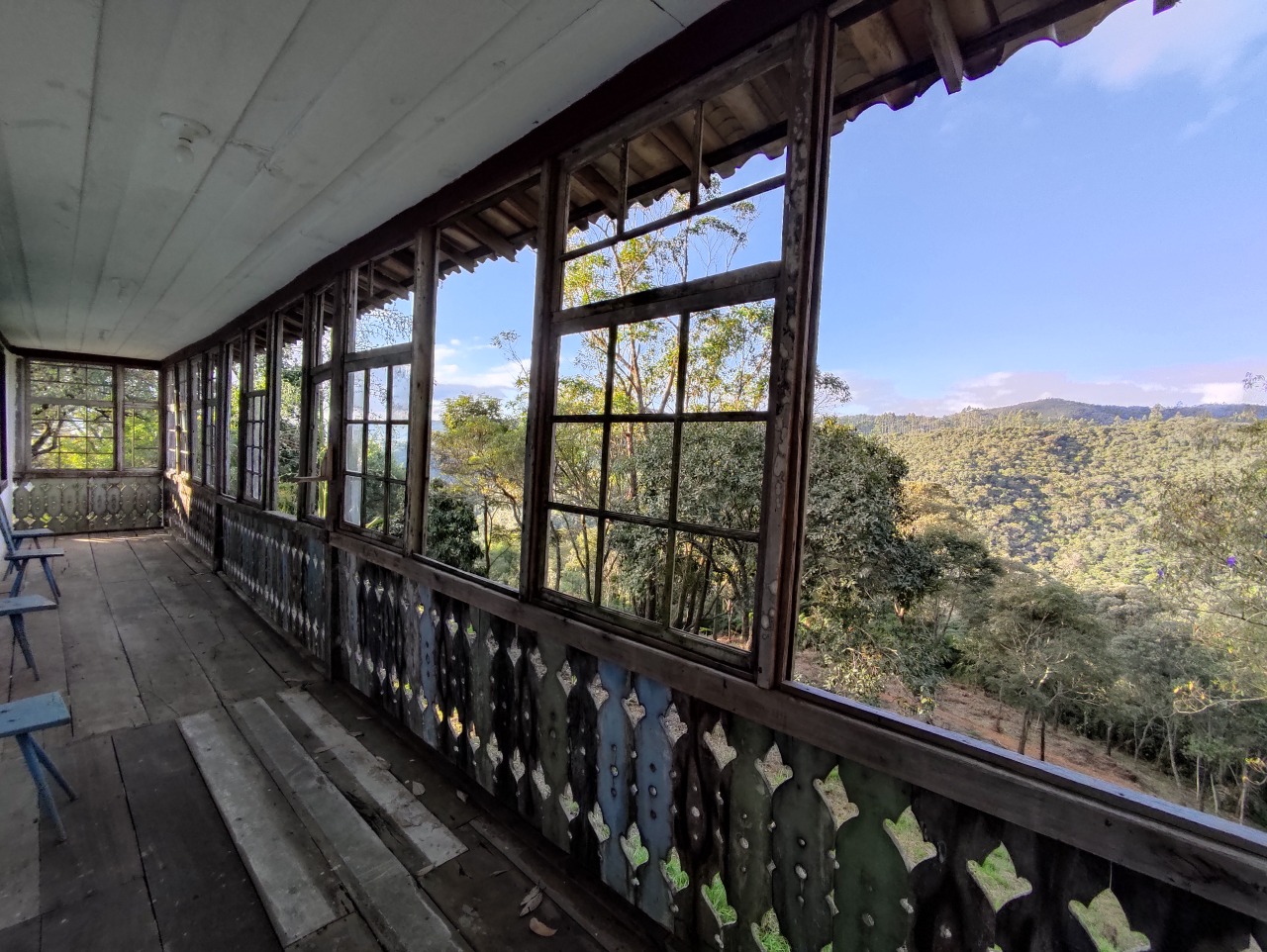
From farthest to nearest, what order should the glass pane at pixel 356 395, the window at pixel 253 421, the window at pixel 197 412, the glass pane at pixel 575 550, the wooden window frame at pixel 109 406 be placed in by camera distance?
1. the wooden window frame at pixel 109 406
2. the window at pixel 197 412
3. the window at pixel 253 421
4. the glass pane at pixel 356 395
5. the glass pane at pixel 575 550

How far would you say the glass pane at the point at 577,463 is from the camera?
1869mm

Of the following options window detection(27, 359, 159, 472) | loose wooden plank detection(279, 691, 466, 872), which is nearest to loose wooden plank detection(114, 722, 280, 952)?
loose wooden plank detection(279, 691, 466, 872)

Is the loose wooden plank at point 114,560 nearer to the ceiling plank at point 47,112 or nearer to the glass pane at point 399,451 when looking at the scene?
the ceiling plank at point 47,112

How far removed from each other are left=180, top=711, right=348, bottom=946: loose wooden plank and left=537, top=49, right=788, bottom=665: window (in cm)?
120

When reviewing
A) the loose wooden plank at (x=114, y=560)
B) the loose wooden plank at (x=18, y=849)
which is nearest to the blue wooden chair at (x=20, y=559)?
the loose wooden plank at (x=114, y=560)

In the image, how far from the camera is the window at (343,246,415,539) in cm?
279

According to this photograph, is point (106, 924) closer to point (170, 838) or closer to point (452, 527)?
point (170, 838)

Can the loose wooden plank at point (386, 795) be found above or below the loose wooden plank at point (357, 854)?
below

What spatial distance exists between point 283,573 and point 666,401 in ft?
11.9

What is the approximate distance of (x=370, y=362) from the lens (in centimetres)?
296

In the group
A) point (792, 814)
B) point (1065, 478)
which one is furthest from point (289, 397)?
point (1065, 478)

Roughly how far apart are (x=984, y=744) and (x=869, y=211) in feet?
30.8

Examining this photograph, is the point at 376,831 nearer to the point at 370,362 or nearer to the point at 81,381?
the point at 370,362

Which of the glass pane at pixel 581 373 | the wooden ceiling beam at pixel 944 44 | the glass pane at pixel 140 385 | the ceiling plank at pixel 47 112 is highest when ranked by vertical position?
the ceiling plank at pixel 47 112
